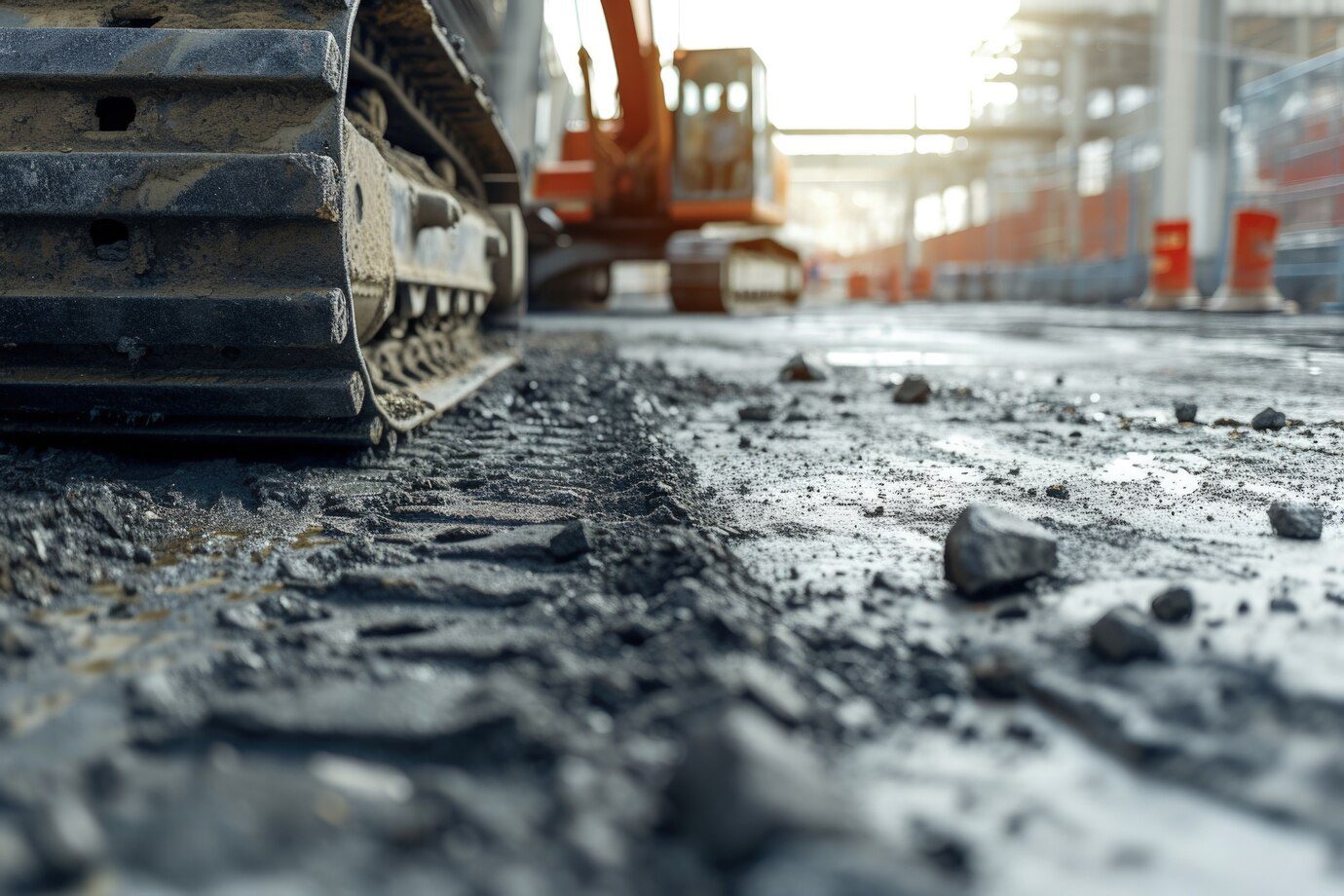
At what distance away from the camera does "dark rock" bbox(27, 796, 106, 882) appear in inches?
34.6

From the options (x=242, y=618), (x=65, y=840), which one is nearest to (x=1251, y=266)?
(x=242, y=618)

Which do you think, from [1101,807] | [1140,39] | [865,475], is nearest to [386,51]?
[865,475]

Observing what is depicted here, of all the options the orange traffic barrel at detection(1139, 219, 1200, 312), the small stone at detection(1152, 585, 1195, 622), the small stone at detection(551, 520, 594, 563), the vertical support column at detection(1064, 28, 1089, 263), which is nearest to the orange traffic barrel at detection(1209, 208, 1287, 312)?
the orange traffic barrel at detection(1139, 219, 1200, 312)

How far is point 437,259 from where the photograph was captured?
3.90 m

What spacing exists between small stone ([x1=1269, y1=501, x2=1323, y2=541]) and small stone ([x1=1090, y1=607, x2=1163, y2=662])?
0.78m

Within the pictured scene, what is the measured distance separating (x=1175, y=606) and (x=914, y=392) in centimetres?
278

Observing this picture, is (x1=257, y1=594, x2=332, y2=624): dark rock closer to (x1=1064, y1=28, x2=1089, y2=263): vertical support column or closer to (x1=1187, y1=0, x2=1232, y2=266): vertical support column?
(x1=1187, y1=0, x2=1232, y2=266): vertical support column

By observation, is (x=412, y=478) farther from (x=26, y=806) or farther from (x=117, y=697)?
(x=26, y=806)

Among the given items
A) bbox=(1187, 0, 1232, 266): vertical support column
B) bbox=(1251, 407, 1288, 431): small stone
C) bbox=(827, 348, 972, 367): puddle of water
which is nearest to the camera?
bbox=(1251, 407, 1288, 431): small stone

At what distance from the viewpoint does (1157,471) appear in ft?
8.82

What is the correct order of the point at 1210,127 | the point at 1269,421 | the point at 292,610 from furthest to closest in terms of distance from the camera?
the point at 1210,127
the point at 1269,421
the point at 292,610

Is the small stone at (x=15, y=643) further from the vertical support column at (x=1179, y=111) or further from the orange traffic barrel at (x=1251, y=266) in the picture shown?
the vertical support column at (x=1179, y=111)

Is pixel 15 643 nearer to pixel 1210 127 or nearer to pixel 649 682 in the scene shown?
pixel 649 682

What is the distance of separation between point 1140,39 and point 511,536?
99.5 feet
